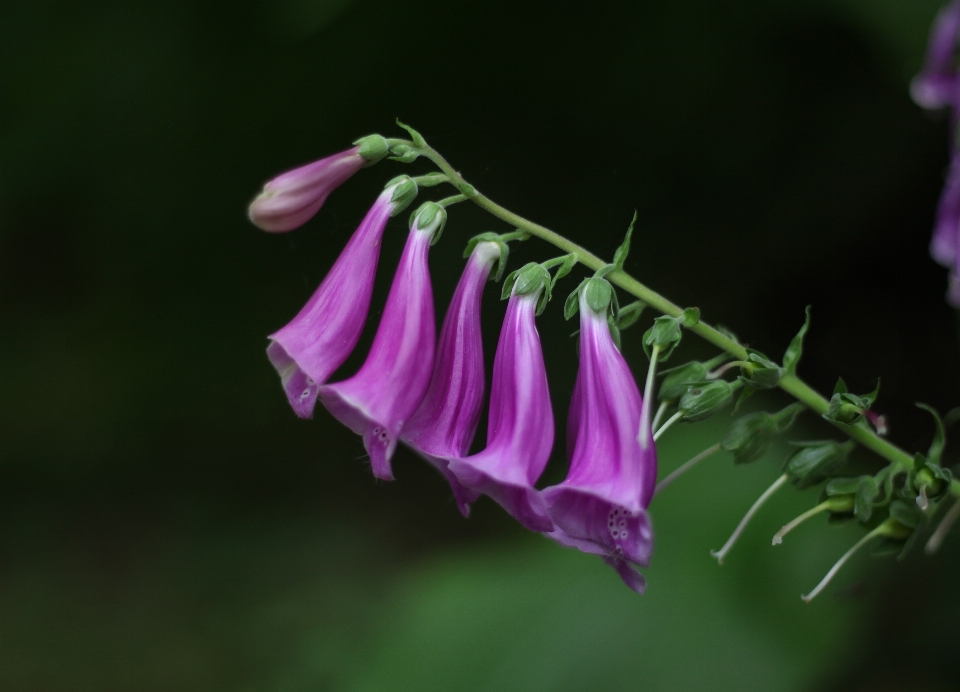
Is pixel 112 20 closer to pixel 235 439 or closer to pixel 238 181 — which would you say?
pixel 238 181

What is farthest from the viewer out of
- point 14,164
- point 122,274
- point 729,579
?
point 122,274

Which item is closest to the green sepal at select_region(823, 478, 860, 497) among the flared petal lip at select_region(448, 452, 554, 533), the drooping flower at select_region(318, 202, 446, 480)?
the flared petal lip at select_region(448, 452, 554, 533)

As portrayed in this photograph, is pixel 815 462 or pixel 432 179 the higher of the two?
pixel 432 179

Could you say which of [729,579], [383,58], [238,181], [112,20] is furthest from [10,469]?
[729,579]

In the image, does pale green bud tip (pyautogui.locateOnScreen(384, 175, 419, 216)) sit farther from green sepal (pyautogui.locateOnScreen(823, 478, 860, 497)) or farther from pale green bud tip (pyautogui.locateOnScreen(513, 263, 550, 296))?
green sepal (pyautogui.locateOnScreen(823, 478, 860, 497))

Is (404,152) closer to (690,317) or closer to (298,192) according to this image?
(298,192)

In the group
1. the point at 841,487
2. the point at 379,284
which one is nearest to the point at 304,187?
the point at 841,487

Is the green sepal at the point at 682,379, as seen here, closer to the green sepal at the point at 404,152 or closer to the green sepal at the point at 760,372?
the green sepal at the point at 760,372
